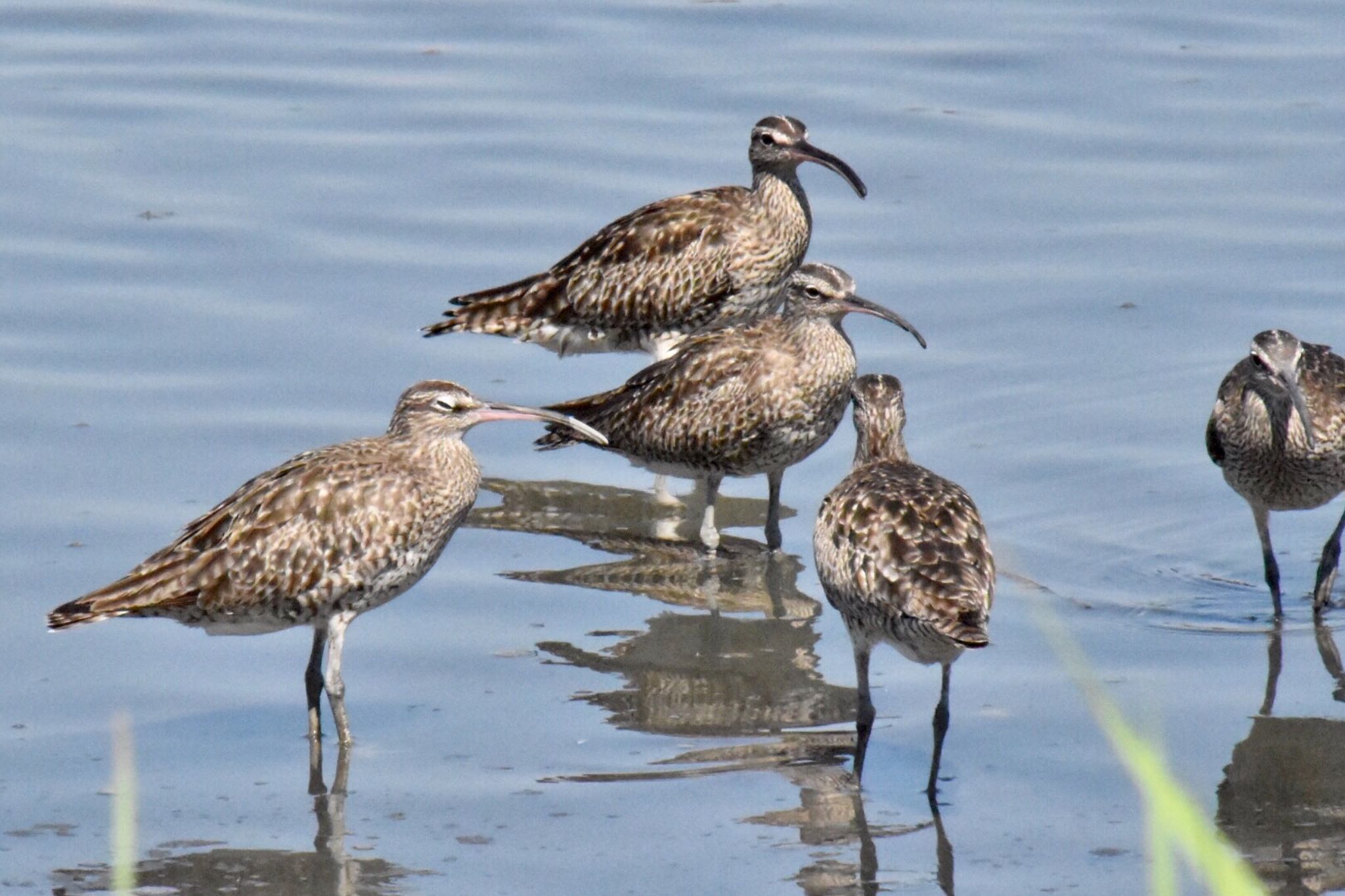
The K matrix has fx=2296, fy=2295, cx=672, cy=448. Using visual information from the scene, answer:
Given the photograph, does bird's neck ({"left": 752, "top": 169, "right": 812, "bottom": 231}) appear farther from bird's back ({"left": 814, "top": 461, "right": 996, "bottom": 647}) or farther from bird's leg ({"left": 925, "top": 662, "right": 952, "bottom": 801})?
bird's leg ({"left": 925, "top": 662, "right": 952, "bottom": 801})


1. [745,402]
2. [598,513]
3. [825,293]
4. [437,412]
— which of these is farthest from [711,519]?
[437,412]

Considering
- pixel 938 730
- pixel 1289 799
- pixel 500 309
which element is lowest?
pixel 1289 799

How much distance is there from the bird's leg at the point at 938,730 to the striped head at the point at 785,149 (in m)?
5.07

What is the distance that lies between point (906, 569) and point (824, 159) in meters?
5.19

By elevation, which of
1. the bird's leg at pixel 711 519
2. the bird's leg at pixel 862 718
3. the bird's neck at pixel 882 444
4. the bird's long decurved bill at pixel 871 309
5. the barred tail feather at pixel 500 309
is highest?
the barred tail feather at pixel 500 309

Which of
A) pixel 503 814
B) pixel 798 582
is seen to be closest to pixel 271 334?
pixel 798 582

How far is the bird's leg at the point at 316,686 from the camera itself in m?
7.71

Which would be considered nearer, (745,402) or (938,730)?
(938,730)

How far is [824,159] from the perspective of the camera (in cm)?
1191

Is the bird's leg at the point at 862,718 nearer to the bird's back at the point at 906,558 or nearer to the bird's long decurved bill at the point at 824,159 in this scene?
the bird's back at the point at 906,558

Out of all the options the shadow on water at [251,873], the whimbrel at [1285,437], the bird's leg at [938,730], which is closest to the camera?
the shadow on water at [251,873]

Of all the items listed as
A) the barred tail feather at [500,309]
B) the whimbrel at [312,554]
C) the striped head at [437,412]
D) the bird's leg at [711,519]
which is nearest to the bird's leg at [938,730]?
the whimbrel at [312,554]

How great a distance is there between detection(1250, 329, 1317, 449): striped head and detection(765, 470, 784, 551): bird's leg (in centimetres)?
211

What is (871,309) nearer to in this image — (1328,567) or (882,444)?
(882,444)
